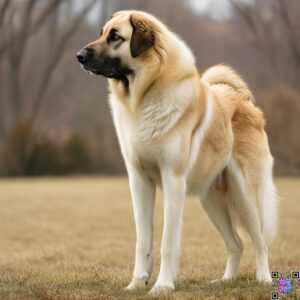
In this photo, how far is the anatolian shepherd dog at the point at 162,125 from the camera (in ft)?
17.5

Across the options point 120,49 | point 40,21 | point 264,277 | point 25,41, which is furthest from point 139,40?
point 25,41

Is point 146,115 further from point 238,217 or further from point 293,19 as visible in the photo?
point 293,19

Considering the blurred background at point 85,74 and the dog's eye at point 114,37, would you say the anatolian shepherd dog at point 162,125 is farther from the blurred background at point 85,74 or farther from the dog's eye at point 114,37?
the blurred background at point 85,74

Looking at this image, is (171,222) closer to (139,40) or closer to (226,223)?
(226,223)

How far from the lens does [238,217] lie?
21.0 feet

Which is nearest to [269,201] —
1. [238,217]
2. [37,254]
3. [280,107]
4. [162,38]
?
[238,217]

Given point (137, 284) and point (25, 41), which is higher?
point (25, 41)

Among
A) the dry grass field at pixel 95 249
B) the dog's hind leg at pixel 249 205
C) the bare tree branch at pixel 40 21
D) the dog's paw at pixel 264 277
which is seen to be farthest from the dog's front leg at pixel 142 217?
the bare tree branch at pixel 40 21

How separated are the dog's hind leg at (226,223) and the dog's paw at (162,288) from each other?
3.93 ft

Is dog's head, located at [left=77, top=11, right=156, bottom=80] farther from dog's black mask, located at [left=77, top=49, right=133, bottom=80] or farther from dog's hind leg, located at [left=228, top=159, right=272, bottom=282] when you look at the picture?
dog's hind leg, located at [left=228, top=159, right=272, bottom=282]

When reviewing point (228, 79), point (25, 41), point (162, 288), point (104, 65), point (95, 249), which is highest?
point (25, 41)

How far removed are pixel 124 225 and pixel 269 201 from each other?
7.22 m

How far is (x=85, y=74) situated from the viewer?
44719mm

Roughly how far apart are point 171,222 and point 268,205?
1.46 meters
